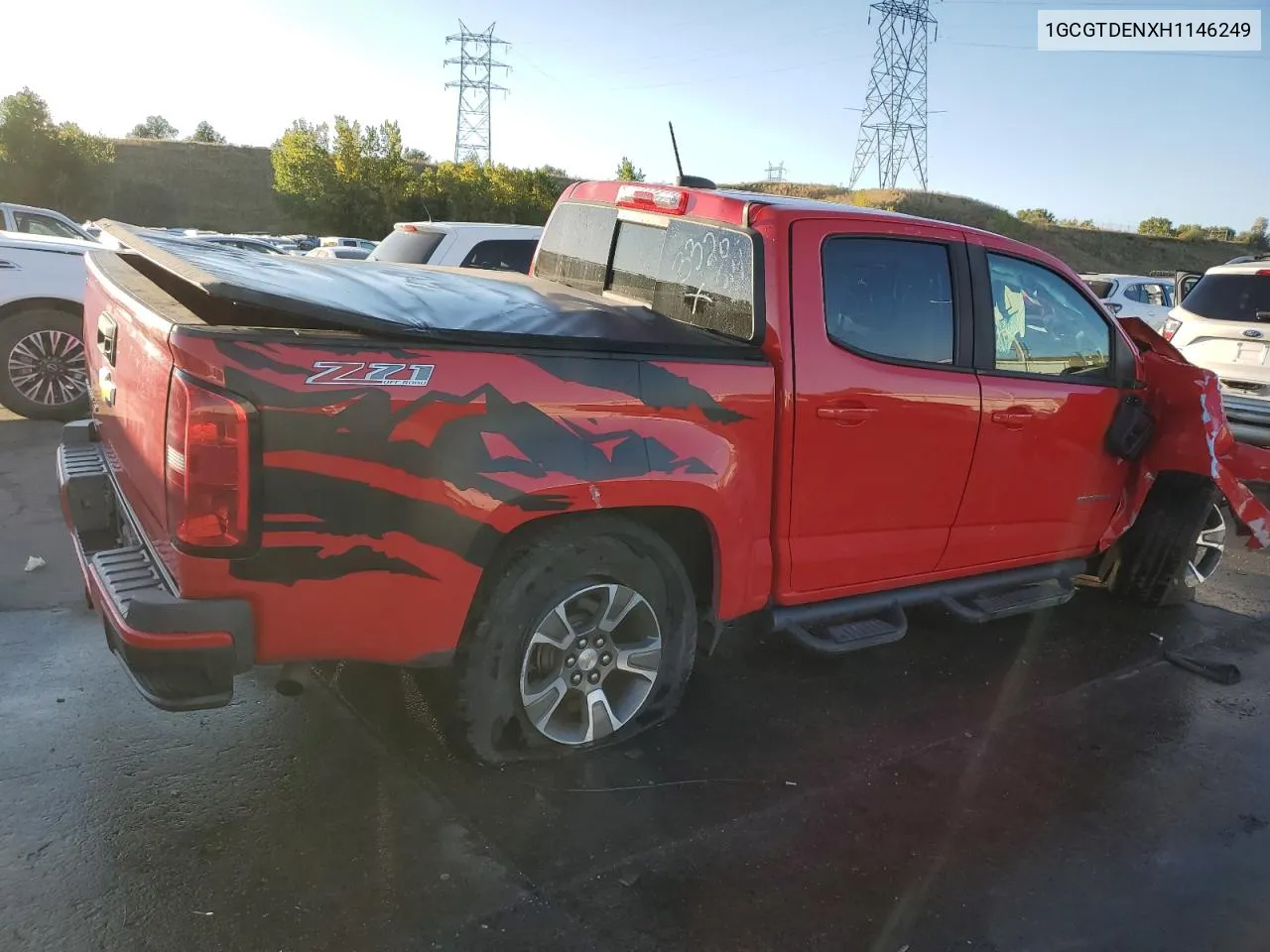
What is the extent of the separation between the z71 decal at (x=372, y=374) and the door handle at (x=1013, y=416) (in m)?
2.55

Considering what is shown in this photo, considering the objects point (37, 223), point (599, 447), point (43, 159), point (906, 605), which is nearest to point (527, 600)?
point (599, 447)

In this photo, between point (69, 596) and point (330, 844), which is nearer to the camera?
point (330, 844)

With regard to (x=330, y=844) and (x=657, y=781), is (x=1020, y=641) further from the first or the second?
(x=330, y=844)

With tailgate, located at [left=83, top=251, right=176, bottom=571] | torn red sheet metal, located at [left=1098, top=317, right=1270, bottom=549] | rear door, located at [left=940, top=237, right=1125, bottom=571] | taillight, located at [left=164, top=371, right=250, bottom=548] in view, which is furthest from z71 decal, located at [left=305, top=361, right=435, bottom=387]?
torn red sheet metal, located at [left=1098, top=317, right=1270, bottom=549]

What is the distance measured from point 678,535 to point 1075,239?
6782 cm

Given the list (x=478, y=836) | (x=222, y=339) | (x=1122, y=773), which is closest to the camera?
(x=222, y=339)

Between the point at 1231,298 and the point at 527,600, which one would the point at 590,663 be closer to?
the point at 527,600

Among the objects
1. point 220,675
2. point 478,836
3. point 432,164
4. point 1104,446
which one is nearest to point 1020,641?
point 1104,446

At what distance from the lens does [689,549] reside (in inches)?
139

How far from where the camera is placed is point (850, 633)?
3809 mm

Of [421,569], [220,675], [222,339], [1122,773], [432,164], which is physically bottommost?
[1122,773]

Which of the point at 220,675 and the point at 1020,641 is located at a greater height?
the point at 220,675

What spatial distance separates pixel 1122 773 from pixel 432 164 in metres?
65.0

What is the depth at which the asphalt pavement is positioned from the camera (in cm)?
260
